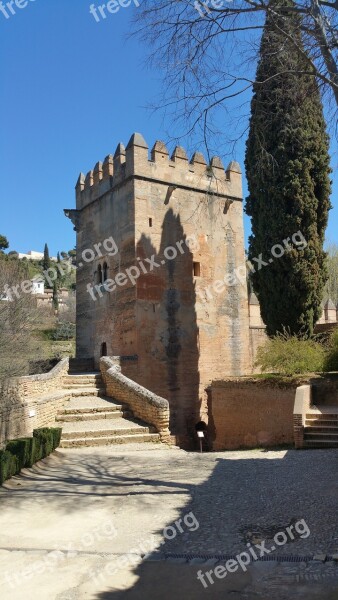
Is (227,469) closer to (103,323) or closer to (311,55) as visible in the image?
(311,55)

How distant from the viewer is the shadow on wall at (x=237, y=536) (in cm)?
395

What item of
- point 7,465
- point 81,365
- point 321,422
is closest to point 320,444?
point 321,422

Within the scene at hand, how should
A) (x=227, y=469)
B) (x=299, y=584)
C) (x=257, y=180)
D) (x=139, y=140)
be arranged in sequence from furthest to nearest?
(x=139, y=140)
(x=257, y=180)
(x=227, y=469)
(x=299, y=584)

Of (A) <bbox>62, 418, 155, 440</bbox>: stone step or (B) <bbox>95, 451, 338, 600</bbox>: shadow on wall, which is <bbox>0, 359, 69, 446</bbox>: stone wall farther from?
(B) <bbox>95, 451, 338, 600</bbox>: shadow on wall

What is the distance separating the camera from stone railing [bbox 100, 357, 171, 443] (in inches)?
472

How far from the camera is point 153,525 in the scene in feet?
18.3

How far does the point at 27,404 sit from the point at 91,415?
7.83 ft

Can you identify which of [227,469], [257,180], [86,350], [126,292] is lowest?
[227,469]

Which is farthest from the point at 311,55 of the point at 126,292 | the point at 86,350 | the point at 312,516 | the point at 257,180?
the point at 86,350

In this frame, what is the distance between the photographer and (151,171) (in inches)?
745

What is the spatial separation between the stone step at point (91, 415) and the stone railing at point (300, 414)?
15.3 feet

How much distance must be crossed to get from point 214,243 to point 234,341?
4.31 metres

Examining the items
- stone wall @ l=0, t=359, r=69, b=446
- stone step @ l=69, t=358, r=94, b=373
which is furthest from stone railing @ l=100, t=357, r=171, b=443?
stone step @ l=69, t=358, r=94, b=373

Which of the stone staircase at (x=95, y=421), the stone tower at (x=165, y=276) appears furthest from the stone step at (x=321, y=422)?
the stone tower at (x=165, y=276)
